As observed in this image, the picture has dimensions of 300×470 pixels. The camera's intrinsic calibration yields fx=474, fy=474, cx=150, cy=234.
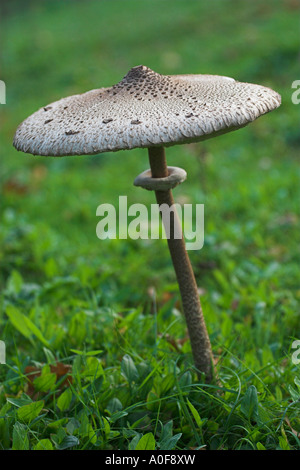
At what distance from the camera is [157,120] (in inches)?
67.8

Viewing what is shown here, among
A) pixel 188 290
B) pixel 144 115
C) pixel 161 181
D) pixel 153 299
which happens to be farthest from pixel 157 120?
pixel 153 299

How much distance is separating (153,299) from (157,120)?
1906 millimetres

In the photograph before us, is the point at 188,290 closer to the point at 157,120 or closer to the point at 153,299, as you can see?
the point at 157,120

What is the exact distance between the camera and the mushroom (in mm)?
1695

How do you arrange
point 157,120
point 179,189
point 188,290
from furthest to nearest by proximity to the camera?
1. point 179,189
2. point 188,290
3. point 157,120

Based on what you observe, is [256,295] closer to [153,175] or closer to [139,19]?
[153,175]

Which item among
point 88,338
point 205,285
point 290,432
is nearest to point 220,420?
point 290,432

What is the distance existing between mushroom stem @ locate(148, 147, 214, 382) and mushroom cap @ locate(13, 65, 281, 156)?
0.29 m

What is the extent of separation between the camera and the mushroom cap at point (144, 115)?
169 centimetres

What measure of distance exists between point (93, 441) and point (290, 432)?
32.2 inches

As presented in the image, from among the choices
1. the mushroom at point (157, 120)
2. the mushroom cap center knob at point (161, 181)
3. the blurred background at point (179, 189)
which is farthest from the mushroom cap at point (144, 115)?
the blurred background at point (179, 189)

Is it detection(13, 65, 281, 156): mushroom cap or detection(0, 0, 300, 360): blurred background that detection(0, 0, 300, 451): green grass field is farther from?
detection(13, 65, 281, 156): mushroom cap

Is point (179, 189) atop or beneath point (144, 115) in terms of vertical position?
atop

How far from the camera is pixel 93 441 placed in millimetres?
1973
